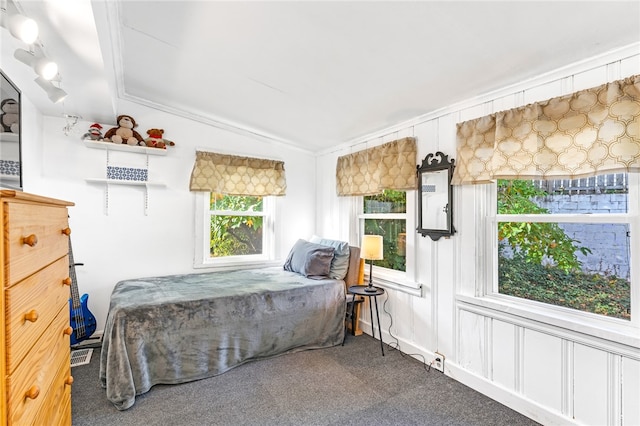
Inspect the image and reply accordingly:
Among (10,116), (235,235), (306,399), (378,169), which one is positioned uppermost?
(10,116)

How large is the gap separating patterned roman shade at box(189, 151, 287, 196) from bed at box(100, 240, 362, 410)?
0.95m

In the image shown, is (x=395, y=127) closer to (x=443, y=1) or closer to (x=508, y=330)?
(x=443, y=1)

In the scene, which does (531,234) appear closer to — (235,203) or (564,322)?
(564,322)

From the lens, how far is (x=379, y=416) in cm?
202

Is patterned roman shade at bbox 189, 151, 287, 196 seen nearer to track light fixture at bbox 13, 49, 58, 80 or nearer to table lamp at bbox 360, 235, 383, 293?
table lamp at bbox 360, 235, 383, 293

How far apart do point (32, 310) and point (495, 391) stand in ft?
8.60

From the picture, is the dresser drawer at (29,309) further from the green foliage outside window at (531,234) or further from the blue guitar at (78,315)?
the green foliage outside window at (531,234)

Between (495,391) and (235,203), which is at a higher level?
(235,203)

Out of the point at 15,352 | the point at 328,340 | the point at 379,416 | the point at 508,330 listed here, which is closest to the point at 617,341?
the point at 508,330

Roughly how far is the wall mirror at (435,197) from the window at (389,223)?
0.33m

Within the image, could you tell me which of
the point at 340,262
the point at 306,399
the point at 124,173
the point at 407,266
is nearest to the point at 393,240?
the point at 407,266

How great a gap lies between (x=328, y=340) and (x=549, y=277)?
193 cm

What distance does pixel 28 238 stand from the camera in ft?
2.93

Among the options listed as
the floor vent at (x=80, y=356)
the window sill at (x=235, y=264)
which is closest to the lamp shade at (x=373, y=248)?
the window sill at (x=235, y=264)
